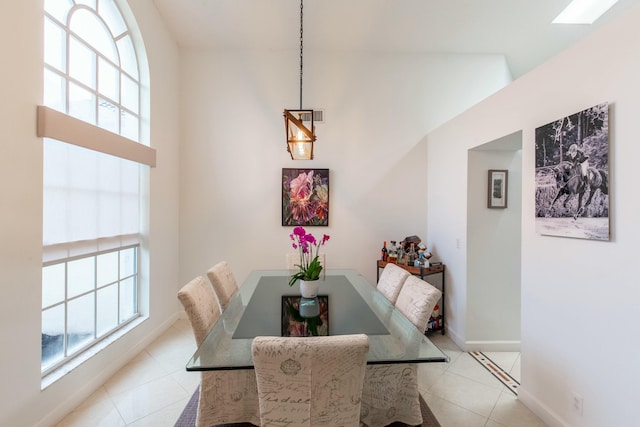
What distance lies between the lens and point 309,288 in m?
2.17

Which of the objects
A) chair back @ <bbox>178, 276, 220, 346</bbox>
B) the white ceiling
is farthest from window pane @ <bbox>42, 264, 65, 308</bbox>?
the white ceiling

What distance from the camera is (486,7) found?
3.03 m

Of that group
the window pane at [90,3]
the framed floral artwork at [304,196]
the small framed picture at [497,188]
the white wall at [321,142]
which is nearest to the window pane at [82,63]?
the window pane at [90,3]

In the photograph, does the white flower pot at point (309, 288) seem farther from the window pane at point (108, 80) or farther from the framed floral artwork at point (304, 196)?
the window pane at point (108, 80)

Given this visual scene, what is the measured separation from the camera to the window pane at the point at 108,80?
252 centimetres

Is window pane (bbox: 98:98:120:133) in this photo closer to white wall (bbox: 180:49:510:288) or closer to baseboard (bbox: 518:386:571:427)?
white wall (bbox: 180:49:510:288)

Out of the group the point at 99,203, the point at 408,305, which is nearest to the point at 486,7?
the point at 408,305

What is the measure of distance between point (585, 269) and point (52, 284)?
3.57 m

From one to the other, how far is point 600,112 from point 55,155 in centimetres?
352

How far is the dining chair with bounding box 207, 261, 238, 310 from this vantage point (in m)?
2.26

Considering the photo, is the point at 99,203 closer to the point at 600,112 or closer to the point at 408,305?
the point at 408,305

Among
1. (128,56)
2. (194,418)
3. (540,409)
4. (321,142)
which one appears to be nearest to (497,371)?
(540,409)

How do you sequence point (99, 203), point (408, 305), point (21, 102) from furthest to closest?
point (99, 203)
point (408, 305)
point (21, 102)

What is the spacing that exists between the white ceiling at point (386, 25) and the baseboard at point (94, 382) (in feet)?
12.0
